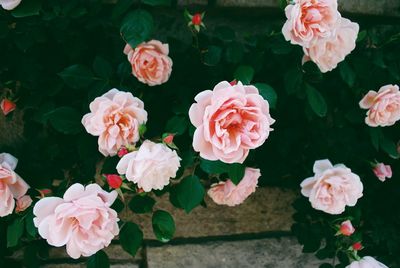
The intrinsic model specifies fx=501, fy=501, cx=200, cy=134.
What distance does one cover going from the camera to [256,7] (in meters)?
1.69

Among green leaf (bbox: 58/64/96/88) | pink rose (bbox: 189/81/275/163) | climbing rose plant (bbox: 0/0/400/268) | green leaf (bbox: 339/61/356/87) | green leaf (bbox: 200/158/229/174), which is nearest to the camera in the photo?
pink rose (bbox: 189/81/275/163)

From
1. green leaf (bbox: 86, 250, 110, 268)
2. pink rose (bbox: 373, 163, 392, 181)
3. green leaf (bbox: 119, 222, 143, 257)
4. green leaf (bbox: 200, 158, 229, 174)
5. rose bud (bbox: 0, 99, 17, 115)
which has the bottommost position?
green leaf (bbox: 86, 250, 110, 268)

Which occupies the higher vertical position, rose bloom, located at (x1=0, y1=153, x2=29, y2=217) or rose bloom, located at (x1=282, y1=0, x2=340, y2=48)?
rose bloom, located at (x1=282, y1=0, x2=340, y2=48)

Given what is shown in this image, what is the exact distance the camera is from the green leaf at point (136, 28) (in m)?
1.29

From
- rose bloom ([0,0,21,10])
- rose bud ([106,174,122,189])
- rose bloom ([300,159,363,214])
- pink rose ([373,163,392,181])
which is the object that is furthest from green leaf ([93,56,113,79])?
pink rose ([373,163,392,181])

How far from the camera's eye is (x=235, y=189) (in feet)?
4.83

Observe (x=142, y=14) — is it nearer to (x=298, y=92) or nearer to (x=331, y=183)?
(x=298, y=92)

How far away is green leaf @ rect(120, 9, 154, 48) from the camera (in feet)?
4.25

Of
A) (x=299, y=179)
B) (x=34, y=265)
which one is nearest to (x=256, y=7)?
(x=299, y=179)

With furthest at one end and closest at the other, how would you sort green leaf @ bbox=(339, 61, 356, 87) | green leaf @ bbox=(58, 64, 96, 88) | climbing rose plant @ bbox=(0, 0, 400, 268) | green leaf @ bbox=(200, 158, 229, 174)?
1. green leaf @ bbox=(339, 61, 356, 87)
2. green leaf @ bbox=(58, 64, 96, 88)
3. green leaf @ bbox=(200, 158, 229, 174)
4. climbing rose plant @ bbox=(0, 0, 400, 268)

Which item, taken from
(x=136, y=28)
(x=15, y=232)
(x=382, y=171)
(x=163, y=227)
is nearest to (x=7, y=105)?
(x=15, y=232)

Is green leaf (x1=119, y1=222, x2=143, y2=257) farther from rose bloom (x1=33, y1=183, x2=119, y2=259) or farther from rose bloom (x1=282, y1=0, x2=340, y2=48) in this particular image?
rose bloom (x1=282, y1=0, x2=340, y2=48)

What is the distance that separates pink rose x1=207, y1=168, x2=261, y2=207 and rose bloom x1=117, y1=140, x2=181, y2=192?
0.35 meters

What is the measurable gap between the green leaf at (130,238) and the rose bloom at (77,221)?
6.3 inches
